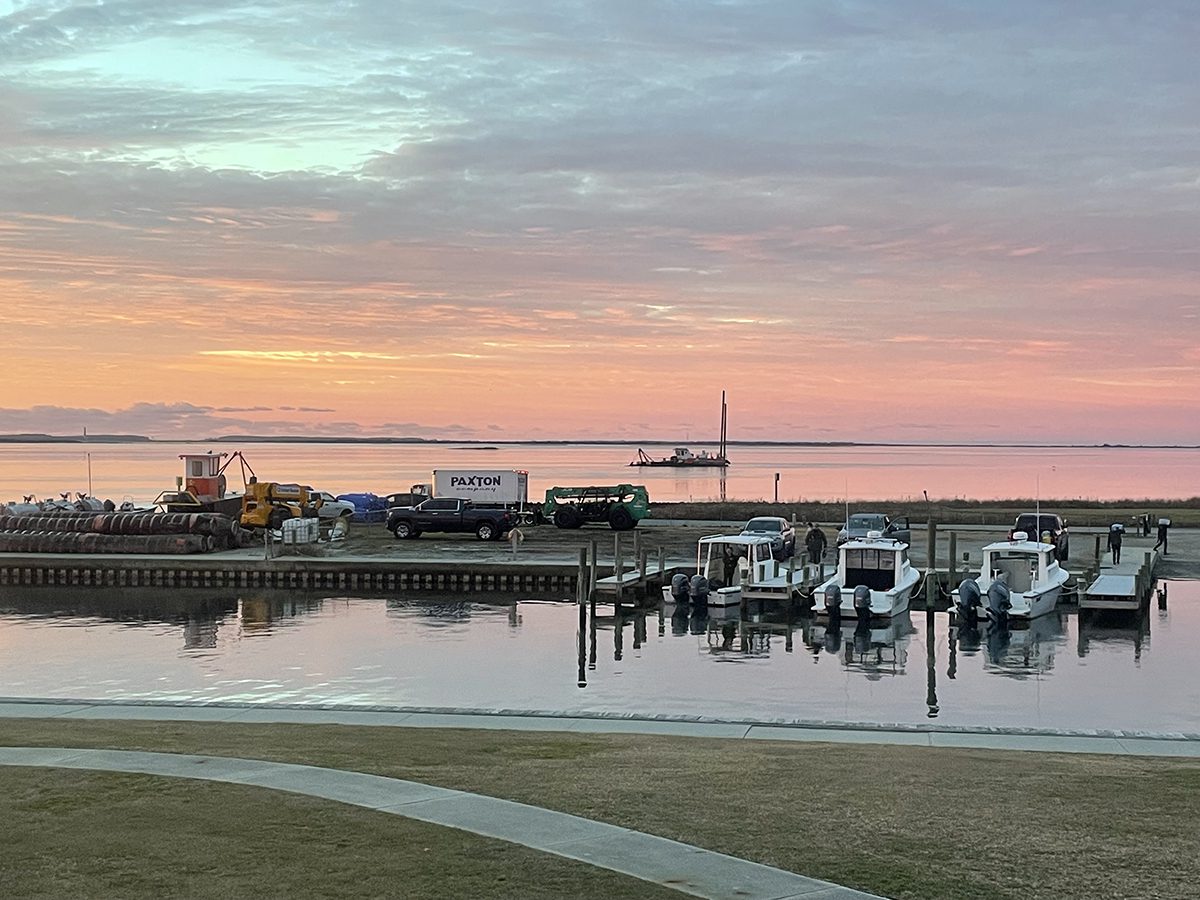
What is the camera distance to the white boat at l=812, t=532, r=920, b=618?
140 feet

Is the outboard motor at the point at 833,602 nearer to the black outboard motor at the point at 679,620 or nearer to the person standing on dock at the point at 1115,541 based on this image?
the black outboard motor at the point at 679,620

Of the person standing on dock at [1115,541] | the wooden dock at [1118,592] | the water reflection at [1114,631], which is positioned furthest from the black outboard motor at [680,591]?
the person standing on dock at [1115,541]

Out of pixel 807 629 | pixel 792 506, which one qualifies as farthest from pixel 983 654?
pixel 792 506

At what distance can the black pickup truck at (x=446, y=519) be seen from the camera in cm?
6303

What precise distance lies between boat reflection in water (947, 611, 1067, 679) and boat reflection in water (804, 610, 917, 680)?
1.42 meters

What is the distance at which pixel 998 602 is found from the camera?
4109 centimetres

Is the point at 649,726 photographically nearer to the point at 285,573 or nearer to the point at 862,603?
the point at 862,603

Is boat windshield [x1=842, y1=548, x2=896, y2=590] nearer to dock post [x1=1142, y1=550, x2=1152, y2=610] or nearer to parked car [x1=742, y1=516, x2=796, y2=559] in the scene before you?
parked car [x1=742, y1=516, x2=796, y2=559]

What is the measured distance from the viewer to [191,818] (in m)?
11.6

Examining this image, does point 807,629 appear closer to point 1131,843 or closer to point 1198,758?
point 1198,758

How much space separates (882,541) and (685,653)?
11429 mm

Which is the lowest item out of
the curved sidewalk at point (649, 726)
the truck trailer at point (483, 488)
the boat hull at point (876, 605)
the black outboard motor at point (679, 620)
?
the black outboard motor at point (679, 620)

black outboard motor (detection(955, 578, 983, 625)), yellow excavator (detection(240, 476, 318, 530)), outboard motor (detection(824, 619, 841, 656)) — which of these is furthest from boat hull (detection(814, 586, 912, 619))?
yellow excavator (detection(240, 476, 318, 530))

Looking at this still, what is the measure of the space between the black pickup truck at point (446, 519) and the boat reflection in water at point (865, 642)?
74.8ft
